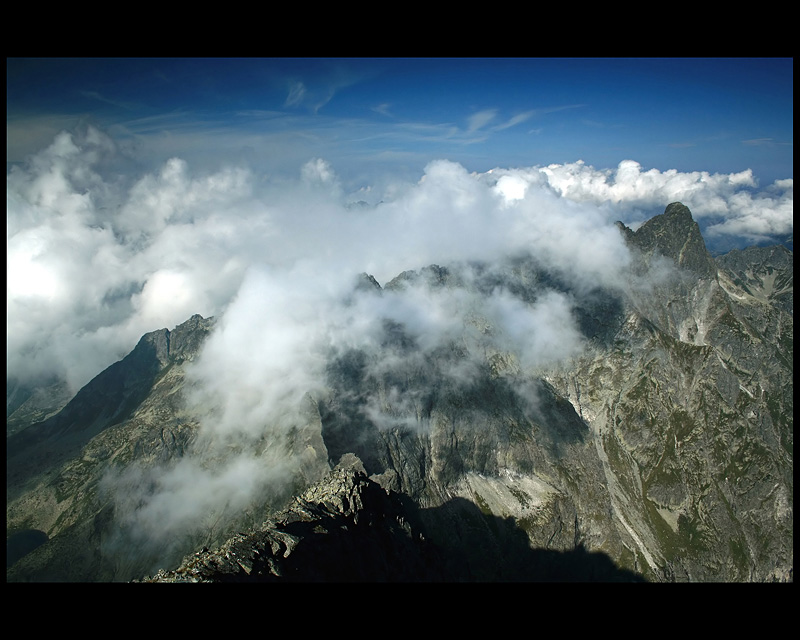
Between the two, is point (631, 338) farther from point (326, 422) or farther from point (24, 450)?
point (24, 450)

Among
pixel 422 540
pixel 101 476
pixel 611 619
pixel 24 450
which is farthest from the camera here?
pixel 24 450

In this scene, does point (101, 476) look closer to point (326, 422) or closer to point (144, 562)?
point (144, 562)

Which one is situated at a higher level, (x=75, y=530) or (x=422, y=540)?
(x=422, y=540)

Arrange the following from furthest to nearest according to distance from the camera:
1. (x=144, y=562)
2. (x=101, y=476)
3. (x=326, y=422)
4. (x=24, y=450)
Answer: (x=24, y=450) < (x=101, y=476) < (x=326, y=422) < (x=144, y=562)

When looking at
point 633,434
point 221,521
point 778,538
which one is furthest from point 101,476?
point 778,538

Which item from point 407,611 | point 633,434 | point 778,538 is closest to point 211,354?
point 633,434

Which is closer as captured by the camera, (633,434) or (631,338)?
(633,434)

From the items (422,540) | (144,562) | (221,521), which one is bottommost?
(144,562)
